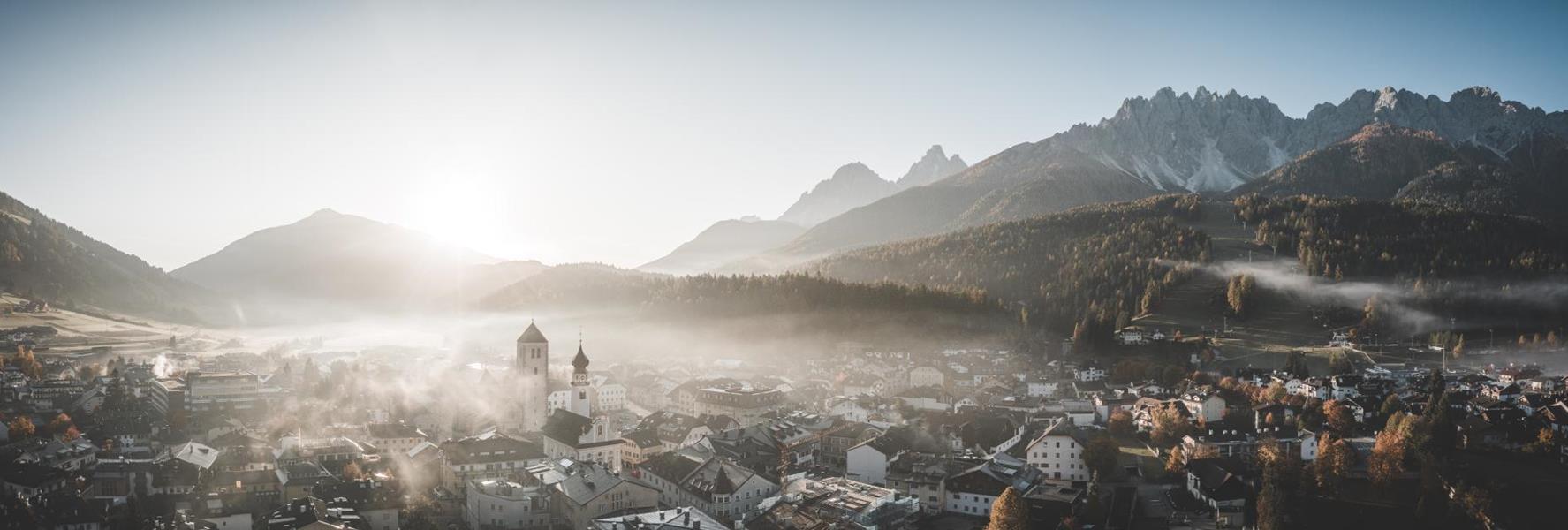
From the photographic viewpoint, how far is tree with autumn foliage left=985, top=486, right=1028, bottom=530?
32688mm

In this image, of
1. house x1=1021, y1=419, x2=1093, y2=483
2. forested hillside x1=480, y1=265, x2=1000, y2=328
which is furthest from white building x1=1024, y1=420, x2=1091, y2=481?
forested hillside x1=480, y1=265, x2=1000, y2=328

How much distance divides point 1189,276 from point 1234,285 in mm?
10416

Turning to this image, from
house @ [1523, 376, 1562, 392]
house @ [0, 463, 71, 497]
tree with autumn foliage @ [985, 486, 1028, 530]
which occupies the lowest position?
tree with autumn foliage @ [985, 486, 1028, 530]

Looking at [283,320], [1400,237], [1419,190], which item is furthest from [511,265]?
[1419,190]

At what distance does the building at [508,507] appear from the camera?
3488 centimetres

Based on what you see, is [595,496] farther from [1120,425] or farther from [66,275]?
[66,275]

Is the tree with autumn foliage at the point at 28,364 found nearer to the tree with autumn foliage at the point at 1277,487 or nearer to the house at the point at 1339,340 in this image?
the tree with autumn foliage at the point at 1277,487

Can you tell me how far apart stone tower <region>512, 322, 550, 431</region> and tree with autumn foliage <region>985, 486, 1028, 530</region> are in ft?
93.0

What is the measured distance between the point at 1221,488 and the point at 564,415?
98.3 feet

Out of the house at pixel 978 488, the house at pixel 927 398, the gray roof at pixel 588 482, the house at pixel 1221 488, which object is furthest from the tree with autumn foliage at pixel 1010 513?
the house at pixel 927 398

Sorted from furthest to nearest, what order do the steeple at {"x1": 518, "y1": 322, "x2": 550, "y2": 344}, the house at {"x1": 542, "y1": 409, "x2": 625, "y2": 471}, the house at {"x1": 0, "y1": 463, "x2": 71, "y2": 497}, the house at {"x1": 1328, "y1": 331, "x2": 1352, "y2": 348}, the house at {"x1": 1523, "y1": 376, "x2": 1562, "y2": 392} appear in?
the house at {"x1": 1328, "y1": 331, "x2": 1352, "y2": 348} → the house at {"x1": 1523, "y1": 376, "x2": 1562, "y2": 392} → the steeple at {"x1": 518, "y1": 322, "x2": 550, "y2": 344} → the house at {"x1": 542, "y1": 409, "x2": 625, "y2": 471} → the house at {"x1": 0, "y1": 463, "x2": 71, "y2": 497}

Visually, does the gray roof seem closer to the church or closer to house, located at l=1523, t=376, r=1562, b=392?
the church

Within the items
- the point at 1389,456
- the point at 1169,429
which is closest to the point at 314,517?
the point at 1169,429

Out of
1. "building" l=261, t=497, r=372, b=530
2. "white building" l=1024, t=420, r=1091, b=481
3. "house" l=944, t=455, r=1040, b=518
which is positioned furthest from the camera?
"white building" l=1024, t=420, r=1091, b=481
